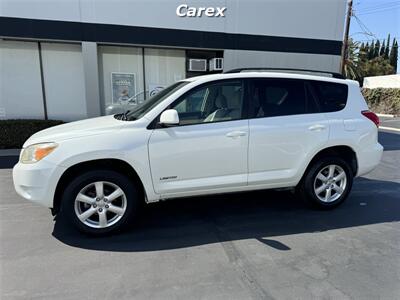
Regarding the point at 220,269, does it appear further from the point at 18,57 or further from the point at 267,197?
the point at 18,57

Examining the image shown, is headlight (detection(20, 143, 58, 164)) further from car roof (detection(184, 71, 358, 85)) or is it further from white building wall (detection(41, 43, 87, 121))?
white building wall (detection(41, 43, 87, 121))

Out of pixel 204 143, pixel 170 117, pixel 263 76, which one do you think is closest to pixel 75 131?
pixel 170 117

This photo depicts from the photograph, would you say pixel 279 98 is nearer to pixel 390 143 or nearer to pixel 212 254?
pixel 212 254

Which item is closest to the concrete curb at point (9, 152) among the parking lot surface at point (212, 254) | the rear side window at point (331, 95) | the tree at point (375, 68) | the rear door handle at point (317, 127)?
the parking lot surface at point (212, 254)

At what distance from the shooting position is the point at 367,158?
4527mm

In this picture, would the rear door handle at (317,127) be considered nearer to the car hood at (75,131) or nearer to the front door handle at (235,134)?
the front door handle at (235,134)

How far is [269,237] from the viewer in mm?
3648

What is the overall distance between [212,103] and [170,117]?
0.74 m

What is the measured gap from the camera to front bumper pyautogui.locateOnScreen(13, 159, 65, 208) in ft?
10.8

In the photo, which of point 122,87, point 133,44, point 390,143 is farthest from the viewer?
point 390,143

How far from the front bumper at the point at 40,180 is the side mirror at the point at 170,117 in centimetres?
121

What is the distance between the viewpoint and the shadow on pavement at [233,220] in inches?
139

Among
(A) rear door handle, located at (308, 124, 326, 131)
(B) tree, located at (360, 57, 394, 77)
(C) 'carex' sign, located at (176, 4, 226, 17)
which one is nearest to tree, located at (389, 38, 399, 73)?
(B) tree, located at (360, 57, 394, 77)

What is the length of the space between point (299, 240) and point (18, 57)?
31.6ft
